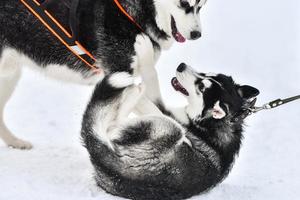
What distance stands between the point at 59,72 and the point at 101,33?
0.57 metres

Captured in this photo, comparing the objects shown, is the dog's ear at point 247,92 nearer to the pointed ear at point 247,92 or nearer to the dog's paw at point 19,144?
the pointed ear at point 247,92

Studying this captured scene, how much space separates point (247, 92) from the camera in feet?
14.7

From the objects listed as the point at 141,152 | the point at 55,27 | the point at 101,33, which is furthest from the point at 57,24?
the point at 141,152

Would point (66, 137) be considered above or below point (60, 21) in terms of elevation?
below

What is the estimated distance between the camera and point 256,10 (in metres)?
9.50

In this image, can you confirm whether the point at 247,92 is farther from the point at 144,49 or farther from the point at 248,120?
the point at 248,120

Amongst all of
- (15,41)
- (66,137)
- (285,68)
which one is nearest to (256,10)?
(285,68)

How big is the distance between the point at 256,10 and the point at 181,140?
244 inches

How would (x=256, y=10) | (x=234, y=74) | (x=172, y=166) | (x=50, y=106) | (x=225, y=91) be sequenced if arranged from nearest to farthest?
(x=172, y=166) < (x=225, y=91) < (x=50, y=106) < (x=234, y=74) < (x=256, y=10)

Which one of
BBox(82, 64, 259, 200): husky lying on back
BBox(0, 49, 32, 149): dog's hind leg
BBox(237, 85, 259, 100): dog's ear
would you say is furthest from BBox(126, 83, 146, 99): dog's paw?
BBox(0, 49, 32, 149): dog's hind leg

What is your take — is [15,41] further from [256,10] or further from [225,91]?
[256,10]

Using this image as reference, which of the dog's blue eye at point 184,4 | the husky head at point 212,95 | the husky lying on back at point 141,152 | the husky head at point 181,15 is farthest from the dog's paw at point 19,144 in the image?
the dog's blue eye at point 184,4

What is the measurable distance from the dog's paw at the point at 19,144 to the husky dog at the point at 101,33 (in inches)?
30.1

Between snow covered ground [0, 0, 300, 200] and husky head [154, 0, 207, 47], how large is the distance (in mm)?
1294
